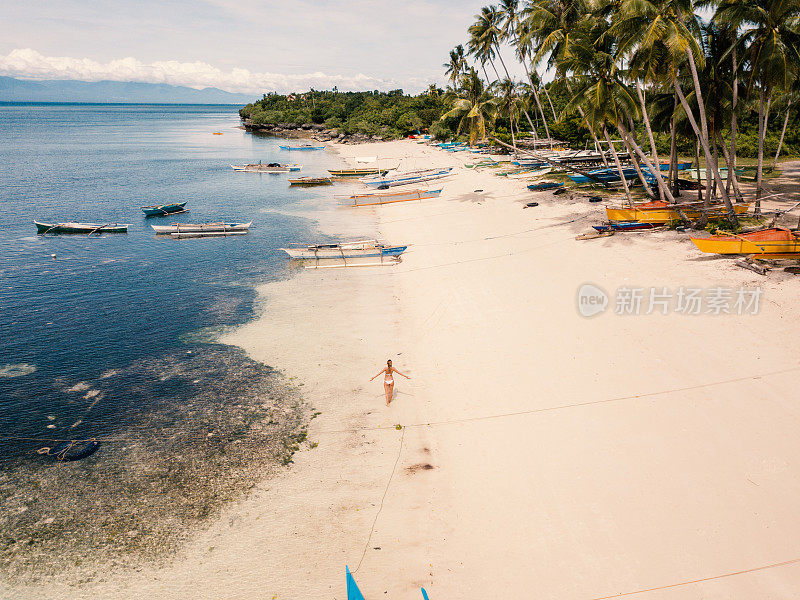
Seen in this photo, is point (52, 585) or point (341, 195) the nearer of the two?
point (52, 585)

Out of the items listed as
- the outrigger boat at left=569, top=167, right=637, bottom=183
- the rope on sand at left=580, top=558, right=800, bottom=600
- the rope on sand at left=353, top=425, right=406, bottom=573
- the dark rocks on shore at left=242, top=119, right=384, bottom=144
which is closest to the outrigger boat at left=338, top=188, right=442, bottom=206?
the outrigger boat at left=569, top=167, right=637, bottom=183

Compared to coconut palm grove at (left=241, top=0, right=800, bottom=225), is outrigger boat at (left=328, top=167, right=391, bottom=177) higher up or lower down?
lower down

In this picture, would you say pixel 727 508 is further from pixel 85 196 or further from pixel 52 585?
pixel 85 196

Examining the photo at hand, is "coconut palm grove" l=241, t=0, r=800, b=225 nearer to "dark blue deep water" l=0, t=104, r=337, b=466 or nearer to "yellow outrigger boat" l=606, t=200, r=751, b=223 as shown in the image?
"yellow outrigger boat" l=606, t=200, r=751, b=223

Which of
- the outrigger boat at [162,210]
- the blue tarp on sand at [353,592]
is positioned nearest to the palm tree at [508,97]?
the outrigger boat at [162,210]

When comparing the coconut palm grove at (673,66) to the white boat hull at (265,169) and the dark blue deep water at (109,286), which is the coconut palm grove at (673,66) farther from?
the white boat hull at (265,169)

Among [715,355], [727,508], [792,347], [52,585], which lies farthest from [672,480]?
[52,585]
